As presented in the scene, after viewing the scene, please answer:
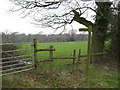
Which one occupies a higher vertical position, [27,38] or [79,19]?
[79,19]

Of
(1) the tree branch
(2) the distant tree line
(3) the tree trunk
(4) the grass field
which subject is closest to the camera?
(4) the grass field

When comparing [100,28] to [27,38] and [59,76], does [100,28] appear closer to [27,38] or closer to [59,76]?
[59,76]

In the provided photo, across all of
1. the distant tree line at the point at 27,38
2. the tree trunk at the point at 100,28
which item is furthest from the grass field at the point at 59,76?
the tree trunk at the point at 100,28

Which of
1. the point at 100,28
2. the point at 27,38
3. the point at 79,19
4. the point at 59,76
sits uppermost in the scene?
the point at 79,19

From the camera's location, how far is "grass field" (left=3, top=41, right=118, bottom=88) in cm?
413

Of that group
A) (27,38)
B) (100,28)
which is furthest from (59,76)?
(100,28)

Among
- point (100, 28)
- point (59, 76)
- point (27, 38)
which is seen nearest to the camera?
point (59, 76)

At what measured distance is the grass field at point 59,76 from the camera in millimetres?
4135

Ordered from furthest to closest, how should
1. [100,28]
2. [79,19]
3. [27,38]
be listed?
1. [100,28]
2. [79,19]
3. [27,38]

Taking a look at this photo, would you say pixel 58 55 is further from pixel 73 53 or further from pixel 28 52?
pixel 28 52

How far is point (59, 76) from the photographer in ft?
16.3

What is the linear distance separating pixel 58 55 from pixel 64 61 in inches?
21.0

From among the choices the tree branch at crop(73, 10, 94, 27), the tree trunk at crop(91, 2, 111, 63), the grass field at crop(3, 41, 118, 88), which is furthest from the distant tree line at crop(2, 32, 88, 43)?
the tree trunk at crop(91, 2, 111, 63)

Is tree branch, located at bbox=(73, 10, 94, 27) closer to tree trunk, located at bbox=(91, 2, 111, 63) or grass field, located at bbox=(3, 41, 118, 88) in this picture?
tree trunk, located at bbox=(91, 2, 111, 63)
